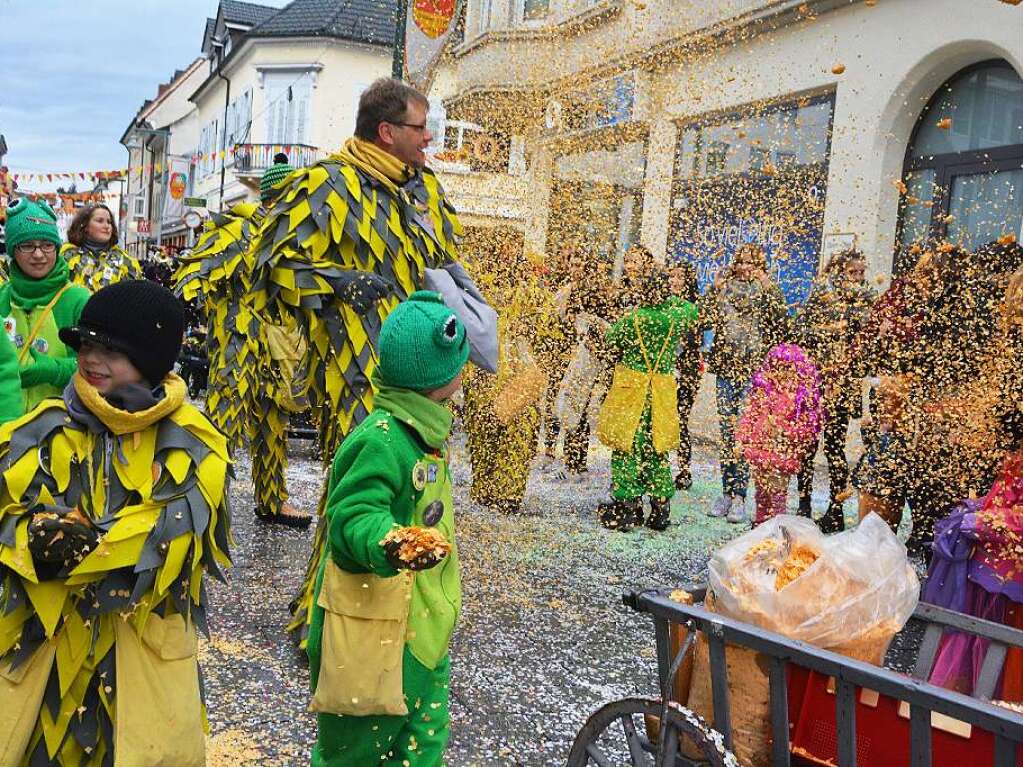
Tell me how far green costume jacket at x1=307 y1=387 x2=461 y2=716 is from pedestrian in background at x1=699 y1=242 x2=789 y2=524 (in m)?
4.98

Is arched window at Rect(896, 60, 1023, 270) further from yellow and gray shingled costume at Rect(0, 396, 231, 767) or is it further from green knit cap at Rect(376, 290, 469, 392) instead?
yellow and gray shingled costume at Rect(0, 396, 231, 767)

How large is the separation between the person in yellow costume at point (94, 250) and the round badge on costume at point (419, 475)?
335cm

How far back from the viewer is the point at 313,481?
298 inches

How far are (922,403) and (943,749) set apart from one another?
12.6ft

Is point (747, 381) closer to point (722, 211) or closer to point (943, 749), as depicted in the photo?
point (722, 211)

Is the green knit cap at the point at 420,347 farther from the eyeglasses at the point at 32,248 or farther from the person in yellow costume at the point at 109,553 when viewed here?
the eyeglasses at the point at 32,248

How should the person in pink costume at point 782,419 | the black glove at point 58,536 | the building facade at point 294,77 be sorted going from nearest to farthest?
the black glove at point 58,536 → the person in pink costume at point 782,419 → the building facade at point 294,77

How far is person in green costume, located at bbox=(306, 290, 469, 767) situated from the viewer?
90.3 inches

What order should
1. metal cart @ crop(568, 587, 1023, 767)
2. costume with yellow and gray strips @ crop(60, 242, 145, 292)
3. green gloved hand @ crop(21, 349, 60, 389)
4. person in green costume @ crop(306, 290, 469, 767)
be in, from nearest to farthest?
metal cart @ crop(568, 587, 1023, 767)
person in green costume @ crop(306, 290, 469, 767)
green gloved hand @ crop(21, 349, 60, 389)
costume with yellow and gray strips @ crop(60, 242, 145, 292)

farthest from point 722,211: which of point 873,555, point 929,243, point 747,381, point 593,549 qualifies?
point 873,555

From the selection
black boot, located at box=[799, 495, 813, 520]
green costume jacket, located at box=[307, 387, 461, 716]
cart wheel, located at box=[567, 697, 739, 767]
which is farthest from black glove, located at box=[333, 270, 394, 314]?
black boot, located at box=[799, 495, 813, 520]

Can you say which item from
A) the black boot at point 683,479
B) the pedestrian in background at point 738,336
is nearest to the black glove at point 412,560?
the pedestrian in background at point 738,336

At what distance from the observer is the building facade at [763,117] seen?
352 inches

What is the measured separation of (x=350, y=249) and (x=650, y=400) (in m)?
3.49
